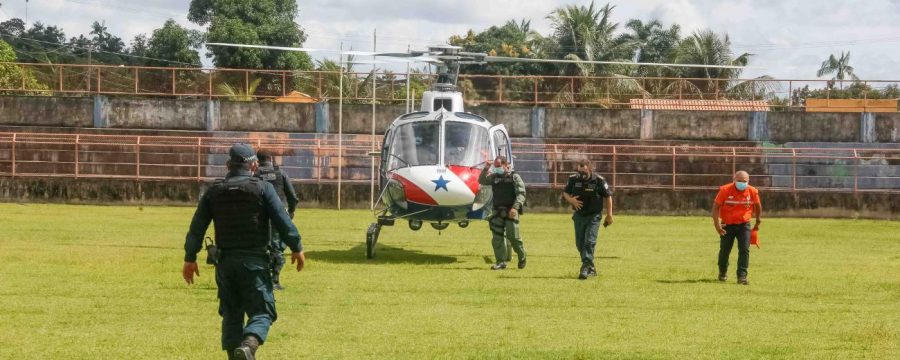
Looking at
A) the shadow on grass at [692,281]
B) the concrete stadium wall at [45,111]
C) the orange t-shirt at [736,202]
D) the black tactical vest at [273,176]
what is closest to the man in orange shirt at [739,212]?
the orange t-shirt at [736,202]

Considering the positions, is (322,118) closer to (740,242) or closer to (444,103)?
(444,103)

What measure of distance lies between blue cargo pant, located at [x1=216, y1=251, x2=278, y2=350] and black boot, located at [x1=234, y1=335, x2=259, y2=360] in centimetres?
18

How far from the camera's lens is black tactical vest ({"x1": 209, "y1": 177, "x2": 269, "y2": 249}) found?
1109 cm

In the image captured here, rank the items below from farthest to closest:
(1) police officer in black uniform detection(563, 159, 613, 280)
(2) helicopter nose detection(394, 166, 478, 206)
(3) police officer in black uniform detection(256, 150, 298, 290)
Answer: (2) helicopter nose detection(394, 166, 478, 206), (1) police officer in black uniform detection(563, 159, 613, 280), (3) police officer in black uniform detection(256, 150, 298, 290)

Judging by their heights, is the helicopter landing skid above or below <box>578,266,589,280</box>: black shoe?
above

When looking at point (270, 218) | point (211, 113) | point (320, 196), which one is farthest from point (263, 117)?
point (270, 218)

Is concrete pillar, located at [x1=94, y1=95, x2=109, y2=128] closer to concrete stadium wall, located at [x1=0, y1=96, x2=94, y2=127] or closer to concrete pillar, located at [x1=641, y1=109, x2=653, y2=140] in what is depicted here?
concrete stadium wall, located at [x1=0, y1=96, x2=94, y2=127]

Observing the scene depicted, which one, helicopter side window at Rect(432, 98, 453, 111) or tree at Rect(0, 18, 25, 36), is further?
tree at Rect(0, 18, 25, 36)

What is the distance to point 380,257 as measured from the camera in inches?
993

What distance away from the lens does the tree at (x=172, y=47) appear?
79.7m

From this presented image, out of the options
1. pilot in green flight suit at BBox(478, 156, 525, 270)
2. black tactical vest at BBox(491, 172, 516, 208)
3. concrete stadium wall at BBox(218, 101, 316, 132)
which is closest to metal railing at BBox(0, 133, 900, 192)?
concrete stadium wall at BBox(218, 101, 316, 132)

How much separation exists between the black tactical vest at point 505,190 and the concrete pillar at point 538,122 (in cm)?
2700

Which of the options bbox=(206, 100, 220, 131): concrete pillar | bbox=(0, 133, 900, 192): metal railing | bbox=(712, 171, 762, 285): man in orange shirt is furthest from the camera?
bbox=(206, 100, 220, 131): concrete pillar

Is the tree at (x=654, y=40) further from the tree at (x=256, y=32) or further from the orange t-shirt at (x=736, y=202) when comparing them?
the orange t-shirt at (x=736, y=202)
